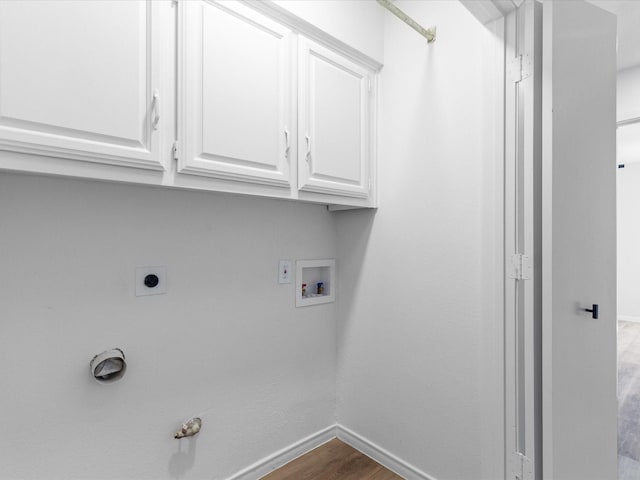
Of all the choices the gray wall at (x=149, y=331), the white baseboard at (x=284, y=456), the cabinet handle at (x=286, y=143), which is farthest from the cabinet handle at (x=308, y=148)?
the white baseboard at (x=284, y=456)

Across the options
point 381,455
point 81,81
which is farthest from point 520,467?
point 81,81

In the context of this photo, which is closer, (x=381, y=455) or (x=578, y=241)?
(x=578, y=241)

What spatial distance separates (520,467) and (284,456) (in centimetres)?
115

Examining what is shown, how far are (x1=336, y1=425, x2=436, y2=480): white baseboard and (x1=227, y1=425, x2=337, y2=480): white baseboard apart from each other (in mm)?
95

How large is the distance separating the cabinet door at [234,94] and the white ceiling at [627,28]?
5.09ft

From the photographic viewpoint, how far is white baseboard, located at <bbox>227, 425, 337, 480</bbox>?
1.69 metres

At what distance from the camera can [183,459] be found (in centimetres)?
149

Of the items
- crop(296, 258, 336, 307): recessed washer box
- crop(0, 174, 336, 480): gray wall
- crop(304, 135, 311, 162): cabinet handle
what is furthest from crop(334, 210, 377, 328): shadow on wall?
crop(304, 135, 311, 162): cabinet handle

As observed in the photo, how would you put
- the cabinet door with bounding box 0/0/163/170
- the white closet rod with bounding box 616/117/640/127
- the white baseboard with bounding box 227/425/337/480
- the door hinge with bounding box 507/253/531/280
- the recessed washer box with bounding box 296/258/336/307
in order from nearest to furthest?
the cabinet door with bounding box 0/0/163/170
the door hinge with bounding box 507/253/531/280
the white baseboard with bounding box 227/425/337/480
the recessed washer box with bounding box 296/258/336/307
the white closet rod with bounding box 616/117/640/127

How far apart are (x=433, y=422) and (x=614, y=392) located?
84cm

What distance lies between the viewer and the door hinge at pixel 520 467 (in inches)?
48.2

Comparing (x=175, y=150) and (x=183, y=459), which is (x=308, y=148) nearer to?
(x=175, y=150)

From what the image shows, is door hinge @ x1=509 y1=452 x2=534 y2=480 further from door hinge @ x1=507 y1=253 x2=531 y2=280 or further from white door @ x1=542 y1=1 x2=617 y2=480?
door hinge @ x1=507 y1=253 x2=531 y2=280

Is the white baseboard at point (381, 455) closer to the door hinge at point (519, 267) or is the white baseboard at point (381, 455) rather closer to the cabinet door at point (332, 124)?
the door hinge at point (519, 267)
